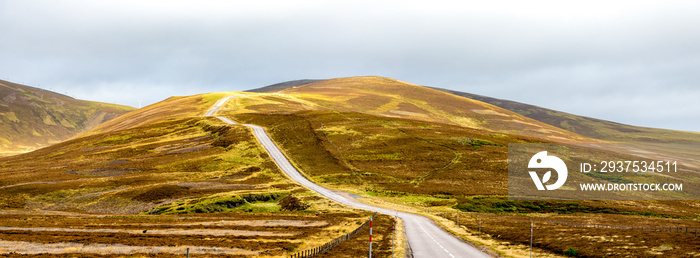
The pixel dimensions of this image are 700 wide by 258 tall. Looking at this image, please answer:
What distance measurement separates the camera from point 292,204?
2749 inches

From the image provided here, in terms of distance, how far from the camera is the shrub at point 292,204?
221 ft

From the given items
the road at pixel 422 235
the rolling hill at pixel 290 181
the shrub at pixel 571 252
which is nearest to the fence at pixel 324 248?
the rolling hill at pixel 290 181

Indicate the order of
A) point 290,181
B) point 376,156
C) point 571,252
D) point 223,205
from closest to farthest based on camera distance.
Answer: point 571,252 → point 223,205 → point 290,181 → point 376,156

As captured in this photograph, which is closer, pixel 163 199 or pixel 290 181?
pixel 163 199

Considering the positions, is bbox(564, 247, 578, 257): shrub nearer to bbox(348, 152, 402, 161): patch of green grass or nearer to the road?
the road

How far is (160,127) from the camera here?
14750 cm

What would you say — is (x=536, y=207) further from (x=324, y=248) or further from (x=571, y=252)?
(x=324, y=248)

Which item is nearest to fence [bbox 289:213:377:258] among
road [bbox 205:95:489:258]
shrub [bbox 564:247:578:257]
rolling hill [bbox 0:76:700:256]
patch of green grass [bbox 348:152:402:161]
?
rolling hill [bbox 0:76:700:256]

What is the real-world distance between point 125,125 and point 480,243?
177235 mm

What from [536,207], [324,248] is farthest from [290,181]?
[324,248]

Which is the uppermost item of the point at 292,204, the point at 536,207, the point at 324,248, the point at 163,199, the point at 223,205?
the point at 324,248

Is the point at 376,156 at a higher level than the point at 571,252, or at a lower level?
higher

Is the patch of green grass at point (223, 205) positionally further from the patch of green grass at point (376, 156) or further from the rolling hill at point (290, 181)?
the patch of green grass at point (376, 156)

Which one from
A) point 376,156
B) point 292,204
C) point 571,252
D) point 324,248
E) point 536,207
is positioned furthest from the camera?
point 376,156
